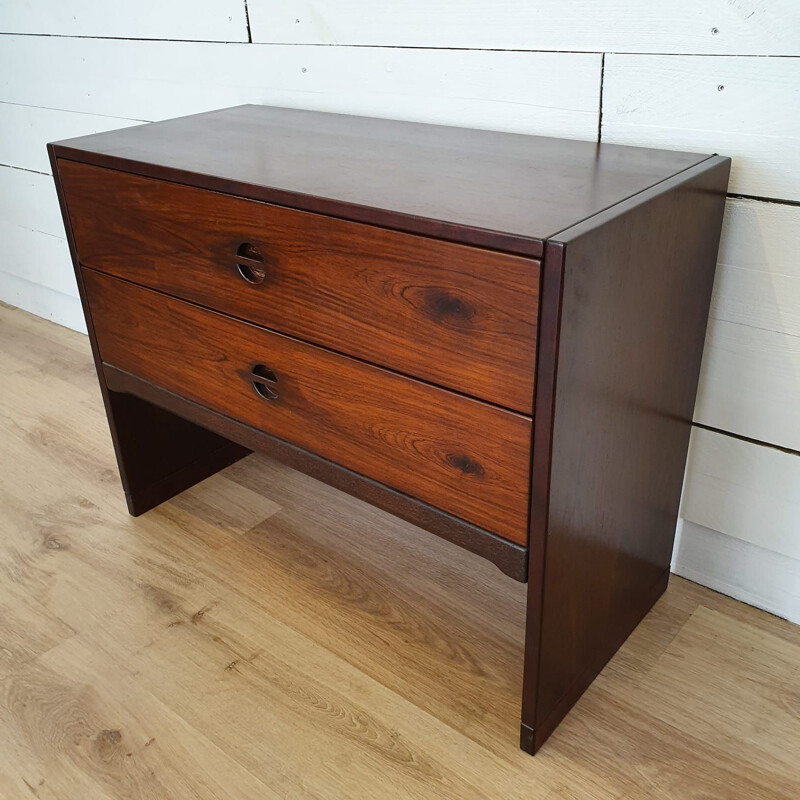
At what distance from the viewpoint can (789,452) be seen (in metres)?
1.09

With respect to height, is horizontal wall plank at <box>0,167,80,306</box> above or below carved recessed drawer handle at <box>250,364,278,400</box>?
below

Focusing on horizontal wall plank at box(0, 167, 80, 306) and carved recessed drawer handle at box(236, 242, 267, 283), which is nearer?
carved recessed drawer handle at box(236, 242, 267, 283)

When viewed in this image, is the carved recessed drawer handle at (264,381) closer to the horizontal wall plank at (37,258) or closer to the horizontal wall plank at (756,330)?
the horizontal wall plank at (756,330)

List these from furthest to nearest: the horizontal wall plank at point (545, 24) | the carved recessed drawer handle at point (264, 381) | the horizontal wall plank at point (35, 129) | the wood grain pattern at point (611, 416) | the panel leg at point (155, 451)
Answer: the horizontal wall plank at point (35, 129)
the panel leg at point (155, 451)
the carved recessed drawer handle at point (264, 381)
the horizontal wall plank at point (545, 24)
the wood grain pattern at point (611, 416)

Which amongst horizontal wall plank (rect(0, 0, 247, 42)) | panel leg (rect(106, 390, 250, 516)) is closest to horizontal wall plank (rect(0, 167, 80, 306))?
horizontal wall plank (rect(0, 0, 247, 42))

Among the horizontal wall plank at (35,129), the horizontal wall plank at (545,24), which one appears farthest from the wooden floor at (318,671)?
the horizontal wall plank at (35,129)

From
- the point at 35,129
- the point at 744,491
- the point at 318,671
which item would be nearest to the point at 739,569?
the point at 744,491

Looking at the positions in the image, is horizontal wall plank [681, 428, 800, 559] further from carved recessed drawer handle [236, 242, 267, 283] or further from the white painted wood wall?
carved recessed drawer handle [236, 242, 267, 283]

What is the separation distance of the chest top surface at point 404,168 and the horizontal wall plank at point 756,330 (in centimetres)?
13

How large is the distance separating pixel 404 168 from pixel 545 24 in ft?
0.99

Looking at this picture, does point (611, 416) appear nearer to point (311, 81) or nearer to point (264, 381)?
point (264, 381)

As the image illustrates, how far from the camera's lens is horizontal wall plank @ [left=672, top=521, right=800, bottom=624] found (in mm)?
1160

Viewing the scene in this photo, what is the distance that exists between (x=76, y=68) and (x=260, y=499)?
1046 mm

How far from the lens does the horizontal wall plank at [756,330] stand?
1.01 m
